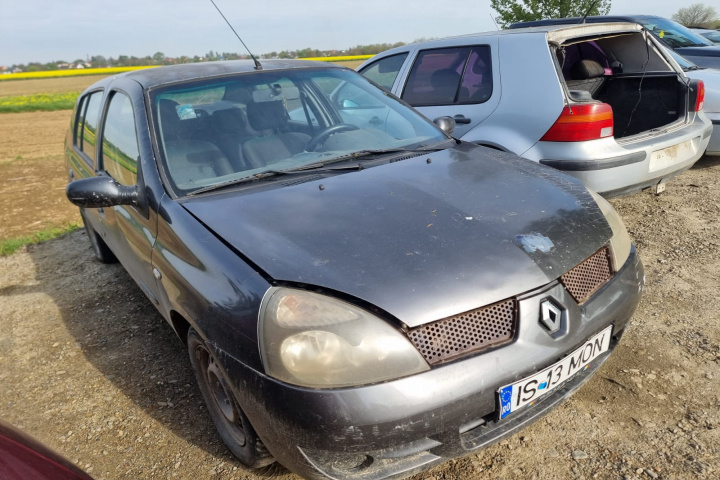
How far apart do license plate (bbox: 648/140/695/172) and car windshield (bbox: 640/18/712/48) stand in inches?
175

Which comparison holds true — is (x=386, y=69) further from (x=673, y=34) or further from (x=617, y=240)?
(x=673, y=34)

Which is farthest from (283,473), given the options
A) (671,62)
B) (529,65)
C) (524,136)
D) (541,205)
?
(671,62)

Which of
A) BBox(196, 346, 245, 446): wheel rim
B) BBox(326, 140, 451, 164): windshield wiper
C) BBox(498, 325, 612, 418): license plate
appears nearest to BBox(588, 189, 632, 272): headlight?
BBox(498, 325, 612, 418): license plate

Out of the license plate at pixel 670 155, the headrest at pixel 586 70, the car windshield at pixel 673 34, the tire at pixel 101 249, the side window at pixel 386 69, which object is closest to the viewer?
the license plate at pixel 670 155

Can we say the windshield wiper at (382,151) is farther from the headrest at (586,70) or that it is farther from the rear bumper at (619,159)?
the headrest at (586,70)

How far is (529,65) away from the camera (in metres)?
4.04

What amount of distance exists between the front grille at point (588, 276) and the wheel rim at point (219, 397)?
1318mm

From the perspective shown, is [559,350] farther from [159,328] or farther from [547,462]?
[159,328]

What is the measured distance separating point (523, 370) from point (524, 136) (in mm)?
2586

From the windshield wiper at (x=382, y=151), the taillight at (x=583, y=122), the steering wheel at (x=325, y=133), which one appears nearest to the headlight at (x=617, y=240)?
the windshield wiper at (x=382, y=151)

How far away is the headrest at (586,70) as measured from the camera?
5.11 m

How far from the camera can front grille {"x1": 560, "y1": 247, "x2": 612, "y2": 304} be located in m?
1.95

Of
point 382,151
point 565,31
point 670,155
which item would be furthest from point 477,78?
point 382,151

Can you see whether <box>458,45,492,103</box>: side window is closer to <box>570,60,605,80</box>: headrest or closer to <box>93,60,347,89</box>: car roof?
<box>570,60,605,80</box>: headrest
